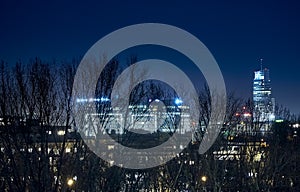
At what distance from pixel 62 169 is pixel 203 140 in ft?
25.5

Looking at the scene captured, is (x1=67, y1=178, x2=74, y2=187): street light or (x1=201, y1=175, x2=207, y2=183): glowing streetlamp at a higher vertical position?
(x1=67, y1=178, x2=74, y2=187): street light

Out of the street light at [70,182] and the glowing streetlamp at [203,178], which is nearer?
the street light at [70,182]

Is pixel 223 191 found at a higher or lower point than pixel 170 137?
lower

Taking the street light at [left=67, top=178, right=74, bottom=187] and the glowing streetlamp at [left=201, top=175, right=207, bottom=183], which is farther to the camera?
the glowing streetlamp at [left=201, top=175, right=207, bottom=183]

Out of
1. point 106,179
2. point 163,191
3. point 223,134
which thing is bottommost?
point 163,191

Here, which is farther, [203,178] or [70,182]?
[203,178]

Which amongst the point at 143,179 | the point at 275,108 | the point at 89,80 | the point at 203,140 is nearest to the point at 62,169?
the point at 89,80

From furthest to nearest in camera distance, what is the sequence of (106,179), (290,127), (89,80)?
(290,127) → (106,179) → (89,80)

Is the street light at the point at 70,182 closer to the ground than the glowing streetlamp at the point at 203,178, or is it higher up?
higher up

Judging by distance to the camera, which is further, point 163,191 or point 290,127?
point 290,127

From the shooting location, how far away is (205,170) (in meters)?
18.6

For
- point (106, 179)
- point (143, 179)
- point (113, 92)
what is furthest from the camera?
point (143, 179)

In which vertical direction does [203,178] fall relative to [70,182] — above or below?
below

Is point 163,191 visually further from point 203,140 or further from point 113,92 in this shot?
point 113,92
